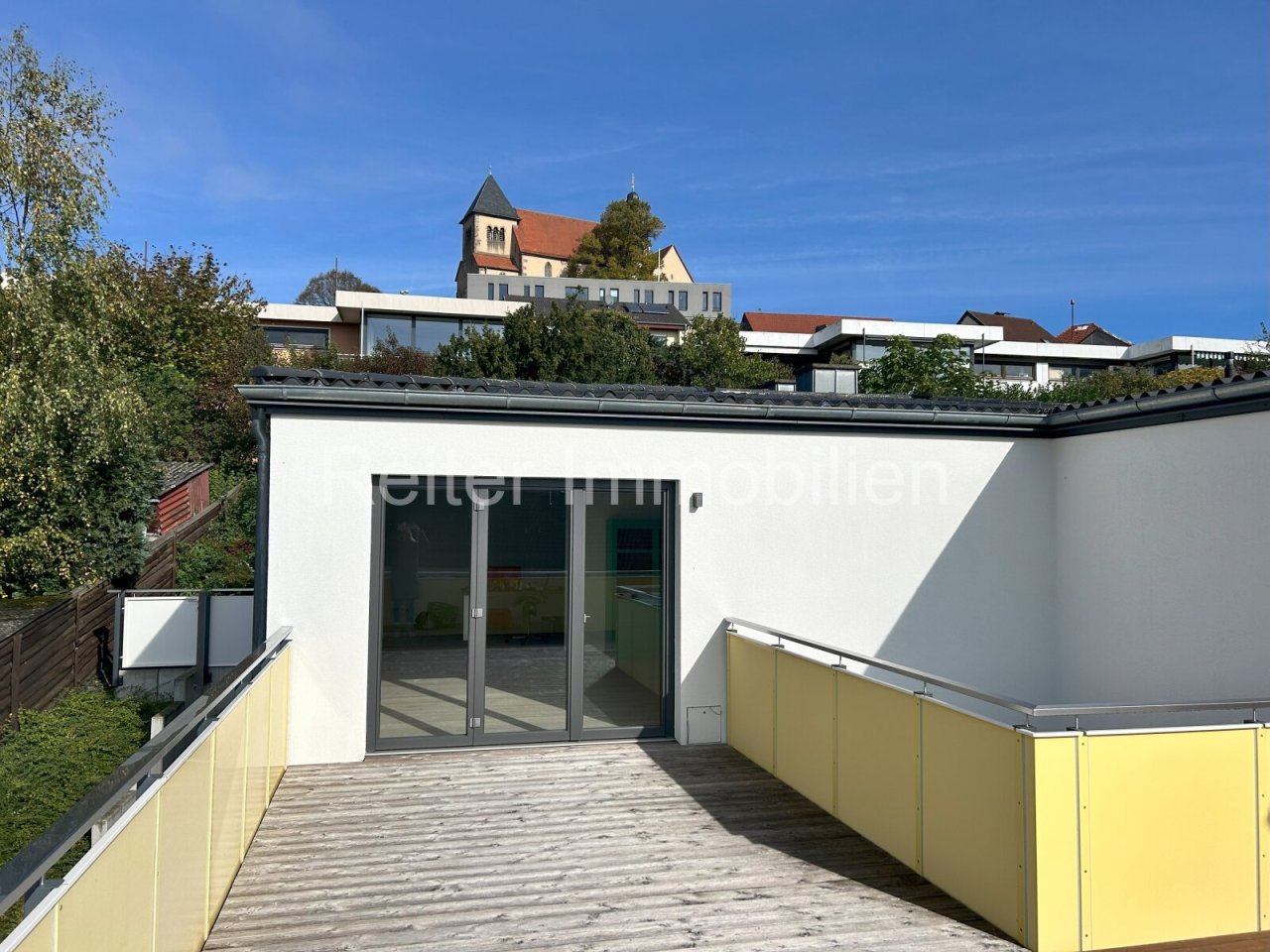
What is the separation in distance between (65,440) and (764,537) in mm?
11369

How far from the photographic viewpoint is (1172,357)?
51.5 meters

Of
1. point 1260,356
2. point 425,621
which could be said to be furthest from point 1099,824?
point 1260,356

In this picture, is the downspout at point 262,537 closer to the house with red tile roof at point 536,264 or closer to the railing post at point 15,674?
the railing post at point 15,674

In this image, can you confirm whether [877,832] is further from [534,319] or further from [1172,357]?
[1172,357]

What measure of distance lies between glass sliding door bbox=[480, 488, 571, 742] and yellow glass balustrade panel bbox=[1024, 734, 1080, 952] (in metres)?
4.12

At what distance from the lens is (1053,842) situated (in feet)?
12.5

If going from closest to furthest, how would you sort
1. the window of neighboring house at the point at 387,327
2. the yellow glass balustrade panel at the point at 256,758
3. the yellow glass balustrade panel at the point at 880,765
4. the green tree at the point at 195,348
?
the yellow glass balustrade panel at the point at 880,765 → the yellow glass balustrade panel at the point at 256,758 → the green tree at the point at 195,348 → the window of neighboring house at the point at 387,327

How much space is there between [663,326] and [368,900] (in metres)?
44.4

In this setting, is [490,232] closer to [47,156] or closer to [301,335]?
[301,335]

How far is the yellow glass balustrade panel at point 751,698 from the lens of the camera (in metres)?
6.54

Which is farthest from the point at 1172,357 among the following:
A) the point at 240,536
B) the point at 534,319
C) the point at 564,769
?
the point at 564,769

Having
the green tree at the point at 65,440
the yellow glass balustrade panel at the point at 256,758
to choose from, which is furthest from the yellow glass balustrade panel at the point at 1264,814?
the green tree at the point at 65,440

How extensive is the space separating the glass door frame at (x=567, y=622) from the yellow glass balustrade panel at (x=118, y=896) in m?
3.93

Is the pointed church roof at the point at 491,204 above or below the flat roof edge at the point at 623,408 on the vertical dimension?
above
